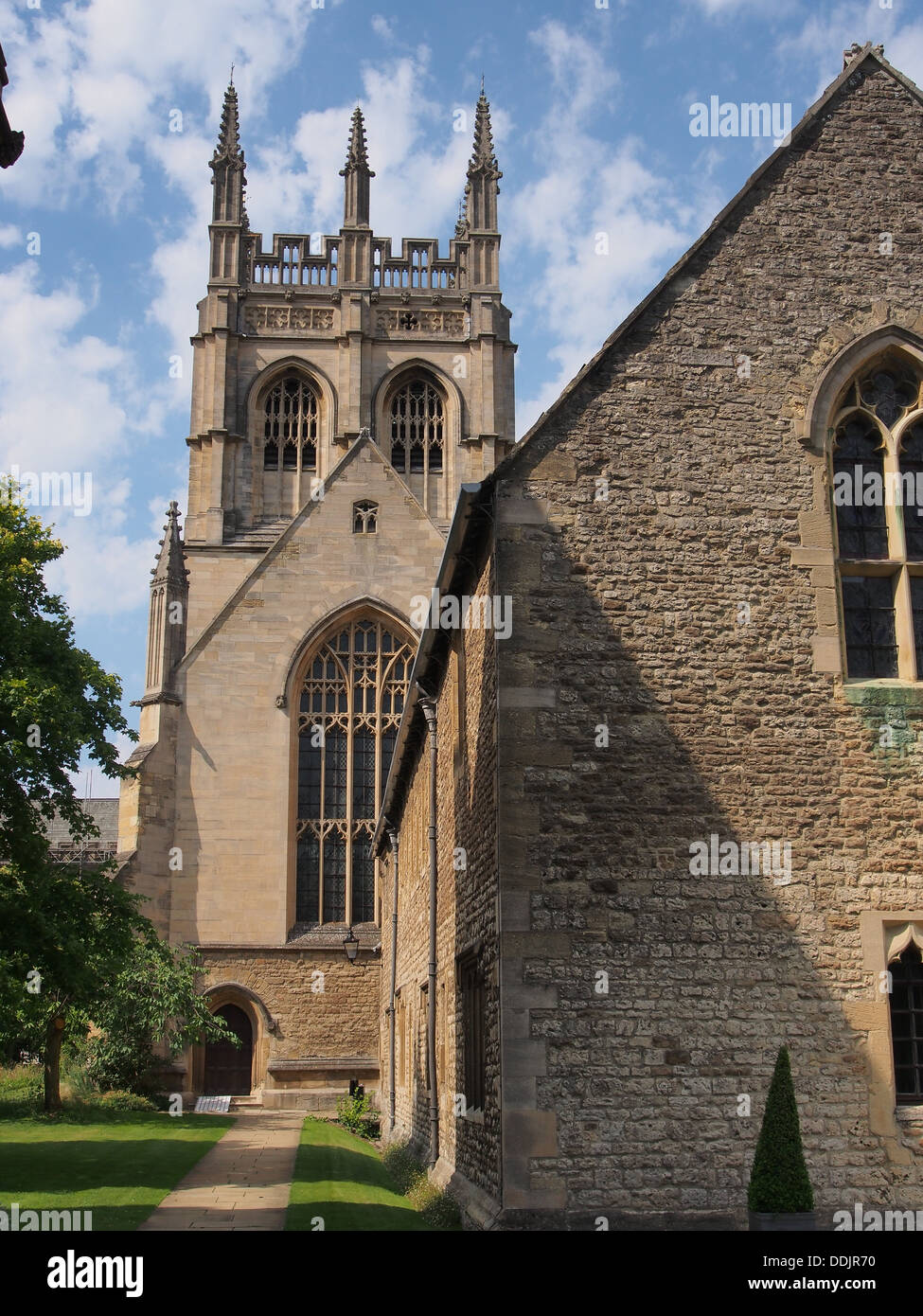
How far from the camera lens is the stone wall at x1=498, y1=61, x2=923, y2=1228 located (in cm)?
1073

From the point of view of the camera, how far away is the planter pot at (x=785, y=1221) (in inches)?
381

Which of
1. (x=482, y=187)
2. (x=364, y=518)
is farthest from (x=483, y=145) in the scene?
(x=364, y=518)

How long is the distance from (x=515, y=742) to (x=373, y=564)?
2042 centimetres

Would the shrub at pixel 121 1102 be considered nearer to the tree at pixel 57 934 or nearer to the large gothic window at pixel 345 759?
the large gothic window at pixel 345 759

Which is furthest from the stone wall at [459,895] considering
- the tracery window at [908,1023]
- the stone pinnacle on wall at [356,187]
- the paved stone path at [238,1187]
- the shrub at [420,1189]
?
the stone pinnacle on wall at [356,187]

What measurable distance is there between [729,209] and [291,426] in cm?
3498

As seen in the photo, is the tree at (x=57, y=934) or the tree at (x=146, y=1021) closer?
the tree at (x=57, y=934)

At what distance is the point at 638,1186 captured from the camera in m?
10.5

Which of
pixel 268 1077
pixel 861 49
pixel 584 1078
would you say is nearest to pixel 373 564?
pixel 268 1077

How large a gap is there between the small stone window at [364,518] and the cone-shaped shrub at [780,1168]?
23140 mm

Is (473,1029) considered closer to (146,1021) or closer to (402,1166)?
(402,1166)

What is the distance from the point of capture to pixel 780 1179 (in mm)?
9766

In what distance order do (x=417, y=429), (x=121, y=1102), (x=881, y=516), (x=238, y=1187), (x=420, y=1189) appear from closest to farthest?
(x=881, y=516) < (x=420, y=1189) < (x=238, y=1187) < (x=121, y=1102) < (x=417, y=429)

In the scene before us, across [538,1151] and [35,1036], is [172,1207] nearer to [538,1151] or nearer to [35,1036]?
[538,1151]
